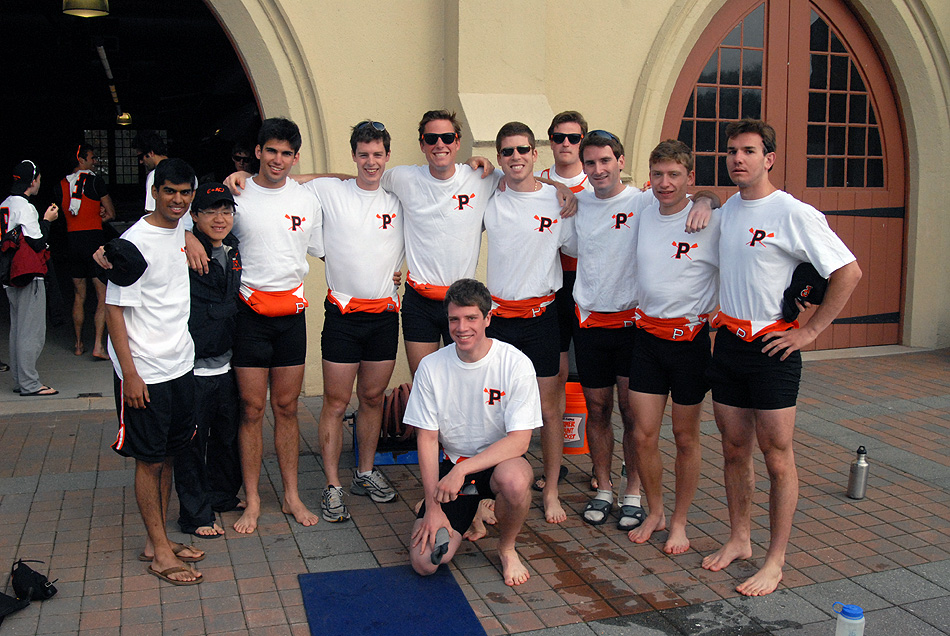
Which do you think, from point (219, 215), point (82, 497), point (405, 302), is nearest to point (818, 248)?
point (405, 302)

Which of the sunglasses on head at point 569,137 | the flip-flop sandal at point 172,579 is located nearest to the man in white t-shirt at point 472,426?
the flip-flop sandal at point 172,579

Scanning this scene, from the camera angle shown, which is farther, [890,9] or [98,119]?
[98,119]

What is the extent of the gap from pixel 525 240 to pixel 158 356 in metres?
1.97

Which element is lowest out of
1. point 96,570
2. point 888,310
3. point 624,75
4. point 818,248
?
point 96,570

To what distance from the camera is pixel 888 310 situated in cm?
933

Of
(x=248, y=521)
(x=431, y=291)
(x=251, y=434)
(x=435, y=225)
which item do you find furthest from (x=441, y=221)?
(x=248, y=521)

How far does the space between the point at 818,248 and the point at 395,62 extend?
13.7ft

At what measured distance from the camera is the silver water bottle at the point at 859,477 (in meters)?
5.05

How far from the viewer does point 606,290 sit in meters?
4.61

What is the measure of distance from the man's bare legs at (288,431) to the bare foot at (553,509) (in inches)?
49.5

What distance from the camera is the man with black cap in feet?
23.1

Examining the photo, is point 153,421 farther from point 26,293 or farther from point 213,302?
point 26,293

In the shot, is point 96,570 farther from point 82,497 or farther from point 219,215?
point 219,215

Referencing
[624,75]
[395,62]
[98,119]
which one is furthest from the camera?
[98,119]
